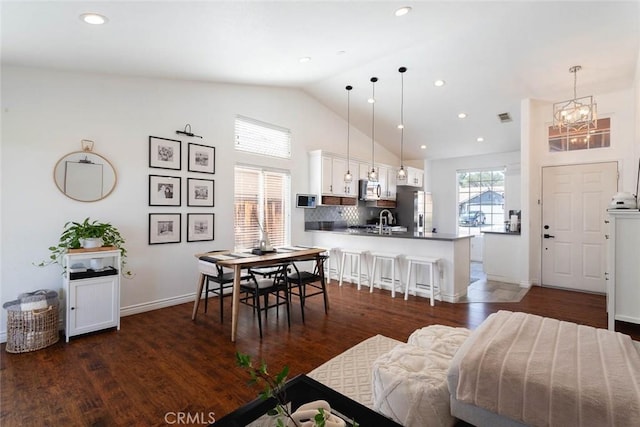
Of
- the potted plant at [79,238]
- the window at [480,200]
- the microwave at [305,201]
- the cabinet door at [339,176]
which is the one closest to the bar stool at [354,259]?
the microwave at [305,201]

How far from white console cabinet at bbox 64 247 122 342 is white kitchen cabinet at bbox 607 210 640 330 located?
5234mm

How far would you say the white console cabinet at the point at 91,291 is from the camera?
10.3 ft

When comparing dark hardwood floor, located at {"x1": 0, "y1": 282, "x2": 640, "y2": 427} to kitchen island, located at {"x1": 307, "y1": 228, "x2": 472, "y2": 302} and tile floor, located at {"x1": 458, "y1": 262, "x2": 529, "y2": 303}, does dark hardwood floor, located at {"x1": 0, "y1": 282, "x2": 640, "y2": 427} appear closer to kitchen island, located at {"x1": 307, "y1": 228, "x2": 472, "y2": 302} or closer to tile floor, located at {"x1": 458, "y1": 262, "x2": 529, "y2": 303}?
tile floor, located at {"x1": 458, "y1": 262, "x2": 529, "y2": 303}

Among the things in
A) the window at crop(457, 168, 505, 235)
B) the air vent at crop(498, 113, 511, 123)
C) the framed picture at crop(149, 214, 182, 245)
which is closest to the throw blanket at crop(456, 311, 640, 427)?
the framed picture at crop(149, 214, 182, 245)

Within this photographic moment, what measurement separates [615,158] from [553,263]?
74.2 inches

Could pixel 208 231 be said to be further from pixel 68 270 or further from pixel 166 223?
pixel 68 270

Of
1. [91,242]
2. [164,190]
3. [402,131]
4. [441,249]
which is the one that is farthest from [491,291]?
[91,242]

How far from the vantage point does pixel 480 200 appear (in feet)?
→ 25.6

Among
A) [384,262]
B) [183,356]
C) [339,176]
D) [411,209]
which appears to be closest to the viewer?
[183,356]

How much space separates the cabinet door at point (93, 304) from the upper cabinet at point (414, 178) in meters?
6.34

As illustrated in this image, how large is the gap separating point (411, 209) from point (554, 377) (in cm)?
646

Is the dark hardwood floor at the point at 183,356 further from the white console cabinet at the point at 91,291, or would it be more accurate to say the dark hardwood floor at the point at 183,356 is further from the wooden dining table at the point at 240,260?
the wooden dining table at the point at 240,260

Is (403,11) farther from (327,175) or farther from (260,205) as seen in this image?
(260,205)

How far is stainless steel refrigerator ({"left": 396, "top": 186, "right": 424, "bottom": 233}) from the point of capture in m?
7.66
